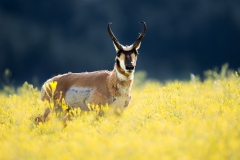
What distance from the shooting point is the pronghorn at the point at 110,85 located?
22.4 feet

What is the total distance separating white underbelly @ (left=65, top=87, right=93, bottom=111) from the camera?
7.18m

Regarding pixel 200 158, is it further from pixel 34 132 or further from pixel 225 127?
pixel 34 132

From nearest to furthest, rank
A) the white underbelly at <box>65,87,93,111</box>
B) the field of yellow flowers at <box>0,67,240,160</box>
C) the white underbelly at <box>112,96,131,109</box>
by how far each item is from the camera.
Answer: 1. the field of yellow flowers at <box>0,67,240,160</box>
2. the white underbelly at <box>112,96,131,109</box>
3. the white underbelly at <box>65,87,93,111</box>

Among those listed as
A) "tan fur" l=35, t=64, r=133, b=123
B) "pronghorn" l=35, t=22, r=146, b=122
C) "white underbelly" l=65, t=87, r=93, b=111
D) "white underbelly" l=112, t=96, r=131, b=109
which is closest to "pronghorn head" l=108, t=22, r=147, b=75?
"pronghorn" l=35, t=22, r=146, b=122

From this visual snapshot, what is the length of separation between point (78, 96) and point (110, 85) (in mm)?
716

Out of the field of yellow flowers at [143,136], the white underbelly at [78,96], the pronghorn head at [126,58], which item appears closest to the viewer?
the field of yellow flowers at [143,136]

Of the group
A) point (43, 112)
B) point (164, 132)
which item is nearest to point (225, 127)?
point (164, 132)

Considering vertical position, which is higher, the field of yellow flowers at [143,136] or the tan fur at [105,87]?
the tan fur at [105,87]

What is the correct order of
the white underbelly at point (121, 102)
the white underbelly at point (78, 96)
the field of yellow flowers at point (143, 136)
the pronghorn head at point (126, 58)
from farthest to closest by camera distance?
the white underbelly at point (78, 96)
the white underbelly at point (121, 102)
the pronghorn head at point (126, 58)
the field of yellow flowers at point (143, 136)

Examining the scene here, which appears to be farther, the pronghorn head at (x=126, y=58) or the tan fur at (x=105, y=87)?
the tan fur at (x=105, y=87)

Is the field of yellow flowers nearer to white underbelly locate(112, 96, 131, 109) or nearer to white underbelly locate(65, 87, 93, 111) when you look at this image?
white underbelly locate(112, 96, 131, 109)

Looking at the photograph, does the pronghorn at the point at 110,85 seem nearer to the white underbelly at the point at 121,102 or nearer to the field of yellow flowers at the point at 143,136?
the white underbelly at the point at 121,102

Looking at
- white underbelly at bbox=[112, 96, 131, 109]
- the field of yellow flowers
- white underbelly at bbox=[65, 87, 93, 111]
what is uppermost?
white underbelly at bbox=[65, 87, 93, 111]

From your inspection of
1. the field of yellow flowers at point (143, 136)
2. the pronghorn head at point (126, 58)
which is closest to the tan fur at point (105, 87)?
the pronghorn head at point (126, 58)
